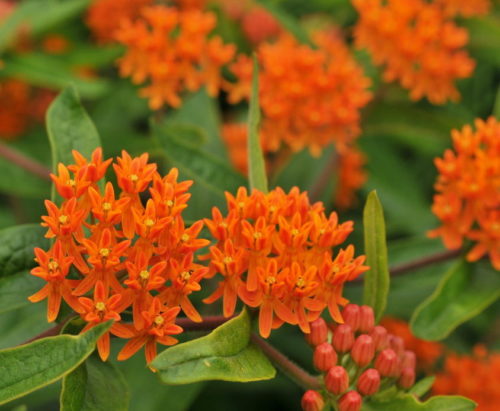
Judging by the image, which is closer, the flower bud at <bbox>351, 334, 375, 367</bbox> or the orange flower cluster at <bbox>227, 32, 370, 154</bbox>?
the flower bud at <bbox>351, 334, 375, 367</bbox>

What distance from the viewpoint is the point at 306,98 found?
8.94 ft

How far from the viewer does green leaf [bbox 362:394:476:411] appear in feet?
5.02

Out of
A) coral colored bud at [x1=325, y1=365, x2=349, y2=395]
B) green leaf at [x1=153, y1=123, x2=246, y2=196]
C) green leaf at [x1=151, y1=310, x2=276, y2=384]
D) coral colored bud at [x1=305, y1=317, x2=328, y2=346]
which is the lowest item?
coral colored bud at [x1=325, y1=365, x2=349, y2=395]

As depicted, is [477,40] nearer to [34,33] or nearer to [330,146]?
[330,146]

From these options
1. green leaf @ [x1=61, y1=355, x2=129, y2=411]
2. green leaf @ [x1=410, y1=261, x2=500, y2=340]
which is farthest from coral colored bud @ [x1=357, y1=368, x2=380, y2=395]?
green leaf @ [x1=61, y1=355, x2=129, y2=411]

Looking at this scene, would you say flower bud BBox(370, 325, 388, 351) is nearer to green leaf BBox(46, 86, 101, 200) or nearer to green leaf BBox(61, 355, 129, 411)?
green leaf BBox(61, 355, 129, 411)

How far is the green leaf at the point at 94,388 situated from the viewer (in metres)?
1.45

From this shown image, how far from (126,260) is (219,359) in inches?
12.1

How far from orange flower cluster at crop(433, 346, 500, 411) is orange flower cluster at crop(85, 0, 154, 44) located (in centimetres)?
210

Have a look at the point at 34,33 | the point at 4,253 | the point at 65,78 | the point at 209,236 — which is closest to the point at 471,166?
the point at 209,236

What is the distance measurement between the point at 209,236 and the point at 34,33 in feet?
5.40

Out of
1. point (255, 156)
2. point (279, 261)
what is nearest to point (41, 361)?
point (279, 261)

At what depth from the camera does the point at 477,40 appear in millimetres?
3379

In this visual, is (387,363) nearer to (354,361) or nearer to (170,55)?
(354,361)
